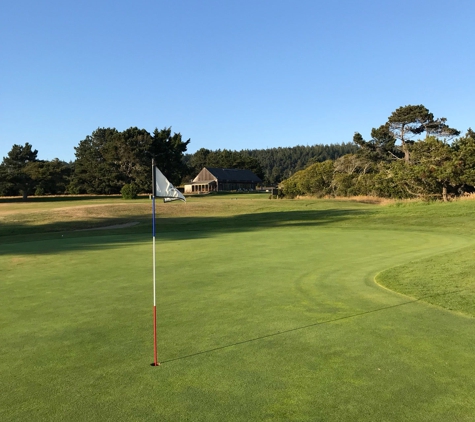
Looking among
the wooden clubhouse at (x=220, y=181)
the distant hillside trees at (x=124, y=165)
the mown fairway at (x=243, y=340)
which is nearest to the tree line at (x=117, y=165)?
the distant hillside trees at (x=124, y=165)

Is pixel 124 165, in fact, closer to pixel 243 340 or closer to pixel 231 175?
pixel 231 175

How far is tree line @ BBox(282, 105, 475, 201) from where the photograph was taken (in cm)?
3522

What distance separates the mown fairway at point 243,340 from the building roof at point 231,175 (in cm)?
9308

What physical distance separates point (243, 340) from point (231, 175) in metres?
103

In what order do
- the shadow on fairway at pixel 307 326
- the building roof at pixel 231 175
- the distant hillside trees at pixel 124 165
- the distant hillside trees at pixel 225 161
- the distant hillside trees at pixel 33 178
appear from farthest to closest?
the distant hillside trees at pixel 225 161
the building roof at pixel 231 175
the distant hillside trees at pixel 124 165
the distant hillside trees at pixel 33 178
the shadow on fairway at pixel 307 326

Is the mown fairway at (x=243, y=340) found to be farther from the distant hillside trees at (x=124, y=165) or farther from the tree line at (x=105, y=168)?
the distant hillside trees at (x=124, y=165)

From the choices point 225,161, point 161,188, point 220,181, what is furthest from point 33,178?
point 225,161

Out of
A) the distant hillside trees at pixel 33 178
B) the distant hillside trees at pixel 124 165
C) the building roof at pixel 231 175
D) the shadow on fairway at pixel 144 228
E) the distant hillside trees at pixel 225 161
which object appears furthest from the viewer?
the distant hillside trees at pixel 225 161

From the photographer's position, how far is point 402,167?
39.3 metres

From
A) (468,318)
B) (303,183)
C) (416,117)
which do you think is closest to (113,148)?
(303,183)

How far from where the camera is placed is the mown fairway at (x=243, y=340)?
3539 mm

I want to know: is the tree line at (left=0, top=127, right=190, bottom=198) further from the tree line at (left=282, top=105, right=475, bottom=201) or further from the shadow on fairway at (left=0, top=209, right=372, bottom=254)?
the shadow on fairway at (left=0, top=209, right=372, bottom=254)

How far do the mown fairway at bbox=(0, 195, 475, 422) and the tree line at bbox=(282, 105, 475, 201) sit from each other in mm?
27137

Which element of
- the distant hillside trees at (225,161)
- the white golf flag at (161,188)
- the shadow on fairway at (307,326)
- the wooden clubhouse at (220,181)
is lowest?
the shadow on fairway at (307,326)
